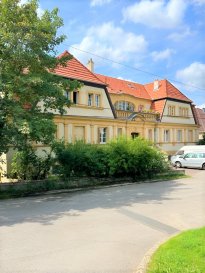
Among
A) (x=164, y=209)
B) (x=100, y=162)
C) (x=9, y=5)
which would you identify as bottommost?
(x=164, y=209)

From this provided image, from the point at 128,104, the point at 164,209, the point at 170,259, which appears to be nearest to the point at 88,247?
the point at 170,259

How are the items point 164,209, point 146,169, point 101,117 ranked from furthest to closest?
point 101,117
point 146,169
point 164,209

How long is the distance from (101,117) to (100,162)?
9.36 m

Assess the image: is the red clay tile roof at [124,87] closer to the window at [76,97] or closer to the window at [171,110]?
the window at [171,110]

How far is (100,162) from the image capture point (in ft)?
65.9

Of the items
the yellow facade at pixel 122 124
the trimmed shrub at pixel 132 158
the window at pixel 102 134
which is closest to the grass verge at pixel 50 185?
the trimmed shrub at pixel 132 158

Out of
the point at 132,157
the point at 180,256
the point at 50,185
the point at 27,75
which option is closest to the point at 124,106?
the point at 132,157

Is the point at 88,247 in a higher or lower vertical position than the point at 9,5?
lower

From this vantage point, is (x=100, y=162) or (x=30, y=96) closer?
(x=30, y=96)

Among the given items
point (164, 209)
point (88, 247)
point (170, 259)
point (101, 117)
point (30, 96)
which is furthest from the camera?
point (101, 117)

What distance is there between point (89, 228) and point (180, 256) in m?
3.59

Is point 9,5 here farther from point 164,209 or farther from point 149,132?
point 149,132

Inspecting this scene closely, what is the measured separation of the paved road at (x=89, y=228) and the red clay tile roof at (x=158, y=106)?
21368 millimetres

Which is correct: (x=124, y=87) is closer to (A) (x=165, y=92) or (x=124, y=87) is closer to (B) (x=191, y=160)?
(A) (x=165, y=92)
